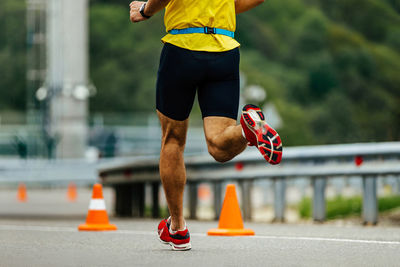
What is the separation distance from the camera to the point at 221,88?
6387mm

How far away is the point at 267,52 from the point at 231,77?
81.1 meters

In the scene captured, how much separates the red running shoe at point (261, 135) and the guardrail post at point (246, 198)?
612 centimetres

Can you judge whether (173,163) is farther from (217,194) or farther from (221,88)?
(217,194)

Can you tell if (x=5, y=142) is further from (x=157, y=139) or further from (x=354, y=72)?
(x=354, y=72)

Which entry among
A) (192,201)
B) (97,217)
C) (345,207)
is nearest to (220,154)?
(97,217)

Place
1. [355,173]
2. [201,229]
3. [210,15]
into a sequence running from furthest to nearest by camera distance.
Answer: [355,173]
[201,229]
[210,15]

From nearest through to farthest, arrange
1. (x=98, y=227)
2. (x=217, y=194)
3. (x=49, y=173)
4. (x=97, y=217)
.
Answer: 1. (x=98, y=227)
2. (x=97, y=217)
3. (x=217, y=194)
4. (x=49, y=173)

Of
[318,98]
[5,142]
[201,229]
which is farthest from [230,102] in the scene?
[318,98]

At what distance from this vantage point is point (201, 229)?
951cm

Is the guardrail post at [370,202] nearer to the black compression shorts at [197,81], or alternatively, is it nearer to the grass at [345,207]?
the grass at [345,207]

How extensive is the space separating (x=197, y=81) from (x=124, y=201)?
7.54m

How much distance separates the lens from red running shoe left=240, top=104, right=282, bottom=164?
5695mm

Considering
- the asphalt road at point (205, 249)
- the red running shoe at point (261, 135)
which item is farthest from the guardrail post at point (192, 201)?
the red running shoe at point (261, 135)

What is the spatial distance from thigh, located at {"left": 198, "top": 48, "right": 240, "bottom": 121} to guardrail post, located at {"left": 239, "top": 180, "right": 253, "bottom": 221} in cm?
565
